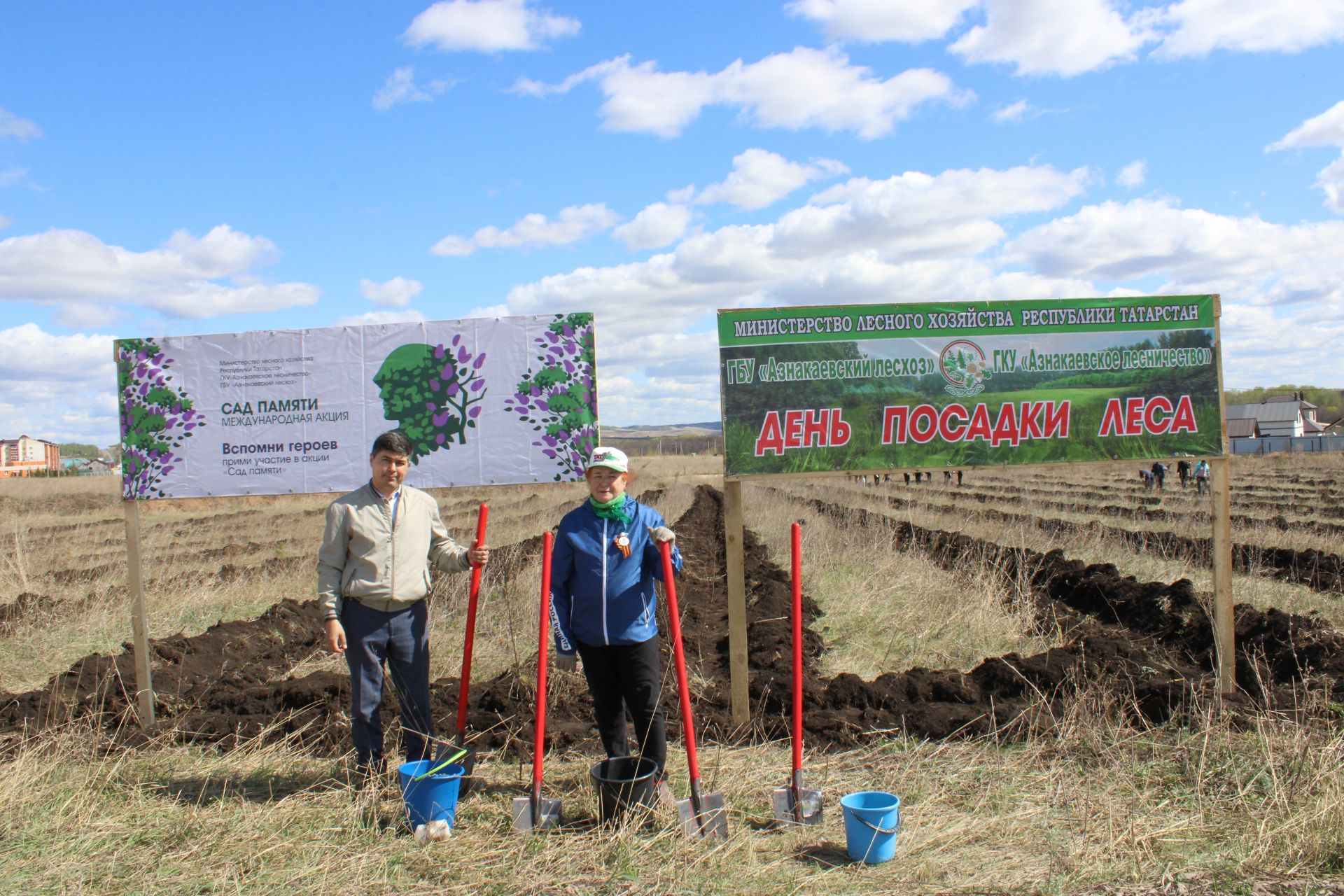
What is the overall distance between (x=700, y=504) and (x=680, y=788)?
22.8m

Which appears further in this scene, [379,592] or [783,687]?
[783,687]

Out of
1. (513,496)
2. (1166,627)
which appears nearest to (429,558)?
(1166,627)

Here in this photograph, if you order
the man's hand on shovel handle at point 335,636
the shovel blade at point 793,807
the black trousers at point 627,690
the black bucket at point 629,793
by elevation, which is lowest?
the shovel blade at point 793,807

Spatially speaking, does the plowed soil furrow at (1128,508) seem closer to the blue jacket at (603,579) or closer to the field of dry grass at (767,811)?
the field of dry grass at (767,811)

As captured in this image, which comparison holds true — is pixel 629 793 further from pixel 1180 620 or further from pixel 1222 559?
pixel 1180 620

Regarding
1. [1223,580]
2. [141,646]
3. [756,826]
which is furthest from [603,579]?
[1223,580]

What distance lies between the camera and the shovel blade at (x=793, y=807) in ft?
14.5

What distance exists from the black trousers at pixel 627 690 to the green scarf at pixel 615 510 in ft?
1.89

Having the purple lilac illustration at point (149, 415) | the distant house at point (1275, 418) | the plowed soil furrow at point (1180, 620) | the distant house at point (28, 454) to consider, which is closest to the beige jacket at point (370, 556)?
the purple lilac illustration at point (149, 415)

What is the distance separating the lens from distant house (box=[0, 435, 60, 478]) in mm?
113938

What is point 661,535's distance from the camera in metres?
4.38

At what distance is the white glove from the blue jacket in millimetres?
44

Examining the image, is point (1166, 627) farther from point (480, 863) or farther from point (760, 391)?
point (480, 863)

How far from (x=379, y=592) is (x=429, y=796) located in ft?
3.17
